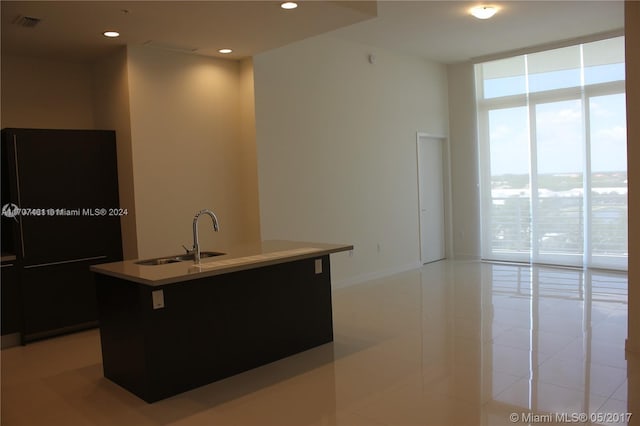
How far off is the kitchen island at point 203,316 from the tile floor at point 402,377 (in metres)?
0.13

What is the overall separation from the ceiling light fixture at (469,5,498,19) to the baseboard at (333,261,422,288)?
11.6ft

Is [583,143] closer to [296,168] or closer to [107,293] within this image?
[296,168]

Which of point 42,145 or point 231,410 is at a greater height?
point 42,145

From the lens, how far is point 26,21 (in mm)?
4262

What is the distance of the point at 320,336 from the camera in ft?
14.8

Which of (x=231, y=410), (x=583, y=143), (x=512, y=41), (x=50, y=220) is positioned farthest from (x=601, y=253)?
(x=50, y=220)

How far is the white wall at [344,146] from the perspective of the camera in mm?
6082

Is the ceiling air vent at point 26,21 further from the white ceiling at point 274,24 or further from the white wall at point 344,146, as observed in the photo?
the white wall at point 344,146

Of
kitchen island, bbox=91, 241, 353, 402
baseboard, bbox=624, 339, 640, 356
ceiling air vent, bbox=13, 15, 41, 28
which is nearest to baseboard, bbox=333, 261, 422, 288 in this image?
kitchen island, bbox=91, 241, 353, 402

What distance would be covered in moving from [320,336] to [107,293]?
69.8 inches

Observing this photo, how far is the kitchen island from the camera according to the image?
136 inches

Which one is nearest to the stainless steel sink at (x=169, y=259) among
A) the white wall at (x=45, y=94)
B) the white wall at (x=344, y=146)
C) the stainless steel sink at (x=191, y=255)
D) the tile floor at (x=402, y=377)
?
the stainless steel sink at (x=191, y=255)

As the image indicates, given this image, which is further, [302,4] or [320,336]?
[320,336]

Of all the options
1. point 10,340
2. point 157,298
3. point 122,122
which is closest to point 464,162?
point 122,122
